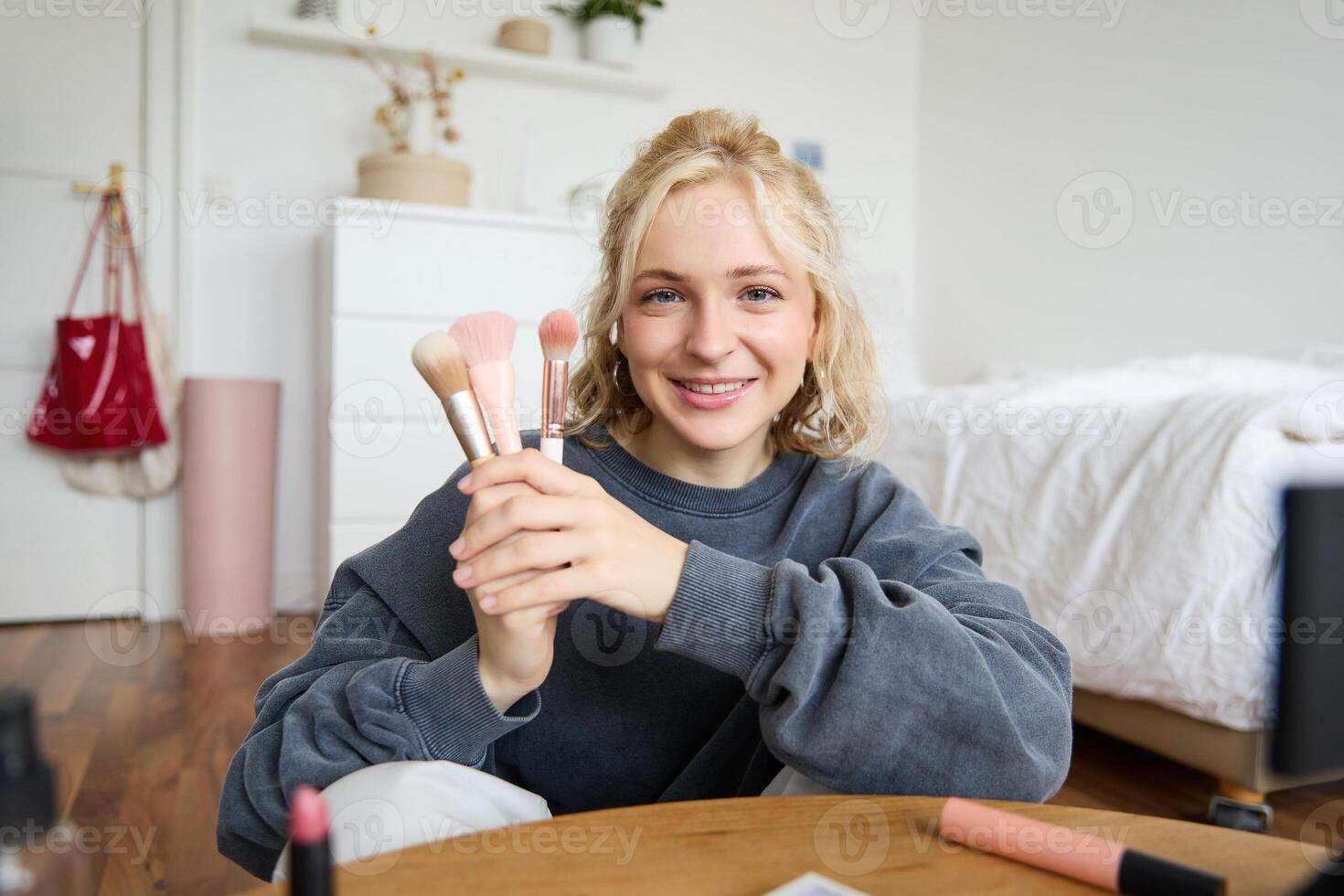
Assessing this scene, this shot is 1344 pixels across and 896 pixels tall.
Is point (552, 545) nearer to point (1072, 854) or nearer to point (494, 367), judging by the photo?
point (494, 367)

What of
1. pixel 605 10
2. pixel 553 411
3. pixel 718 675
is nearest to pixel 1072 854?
pixel 553 411

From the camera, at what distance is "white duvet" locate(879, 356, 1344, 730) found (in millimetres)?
1455

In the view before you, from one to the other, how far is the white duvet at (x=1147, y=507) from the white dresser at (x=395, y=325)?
1.16m

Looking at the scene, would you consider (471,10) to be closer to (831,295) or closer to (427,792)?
(831,295)

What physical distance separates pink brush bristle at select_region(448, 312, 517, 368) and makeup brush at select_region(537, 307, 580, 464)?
0.03 meters

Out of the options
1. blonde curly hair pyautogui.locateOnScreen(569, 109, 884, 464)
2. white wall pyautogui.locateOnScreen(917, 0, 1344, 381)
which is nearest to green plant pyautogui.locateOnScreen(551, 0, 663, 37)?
white wall pyautogui.locateOnScreen(917, 0, 1344, 381)

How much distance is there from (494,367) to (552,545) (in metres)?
0.10

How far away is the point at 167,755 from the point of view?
176cm

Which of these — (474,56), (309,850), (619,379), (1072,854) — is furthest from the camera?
(474,56)

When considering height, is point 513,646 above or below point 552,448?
below

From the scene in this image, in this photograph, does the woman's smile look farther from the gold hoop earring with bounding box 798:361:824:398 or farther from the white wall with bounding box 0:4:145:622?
the white wall with bounding box 0:4:145:622

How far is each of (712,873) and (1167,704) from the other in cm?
136

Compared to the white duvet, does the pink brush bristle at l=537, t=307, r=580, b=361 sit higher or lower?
higher

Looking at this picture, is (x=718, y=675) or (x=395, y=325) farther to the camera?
(x=395, y=325)
